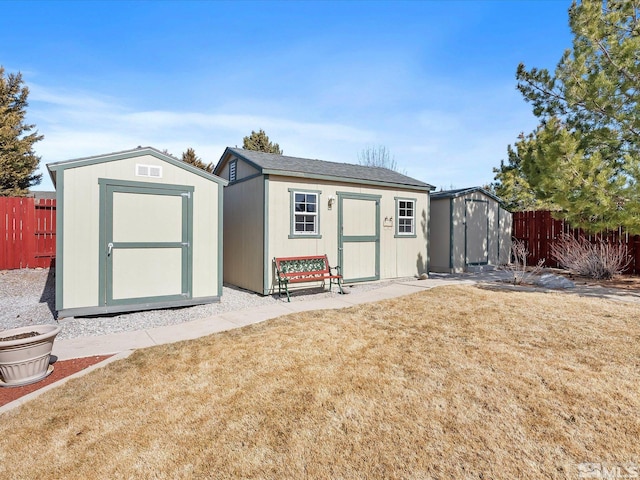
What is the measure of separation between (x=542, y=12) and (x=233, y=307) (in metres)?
10.0

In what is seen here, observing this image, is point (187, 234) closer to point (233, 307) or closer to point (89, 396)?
point (233, 307)

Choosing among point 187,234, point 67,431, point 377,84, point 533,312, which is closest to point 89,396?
point 67,431

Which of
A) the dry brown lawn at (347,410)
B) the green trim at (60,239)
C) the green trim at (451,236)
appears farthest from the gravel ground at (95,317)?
the green trim at (451,236)

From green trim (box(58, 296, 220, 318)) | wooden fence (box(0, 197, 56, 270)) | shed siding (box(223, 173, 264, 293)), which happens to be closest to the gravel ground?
green trim (box(58, 296, 220, 318))

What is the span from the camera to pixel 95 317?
19.3 ft

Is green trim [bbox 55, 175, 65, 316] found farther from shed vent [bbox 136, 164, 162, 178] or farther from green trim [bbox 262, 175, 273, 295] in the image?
green trim [bbox 262, 175, 273, 295]

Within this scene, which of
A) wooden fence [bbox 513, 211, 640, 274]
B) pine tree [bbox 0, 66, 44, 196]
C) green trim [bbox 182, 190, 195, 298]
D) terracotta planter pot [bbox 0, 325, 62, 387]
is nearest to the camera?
terracotta planter pot [bbox 0, 325, 62, 387]

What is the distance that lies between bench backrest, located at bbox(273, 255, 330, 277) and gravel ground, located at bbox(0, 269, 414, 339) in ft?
1.68

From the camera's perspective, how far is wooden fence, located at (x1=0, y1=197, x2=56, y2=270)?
10398 millimetres

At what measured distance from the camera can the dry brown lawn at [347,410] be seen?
2.21 m

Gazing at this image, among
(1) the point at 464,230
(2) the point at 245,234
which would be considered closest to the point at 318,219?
(2) the point at 245,234

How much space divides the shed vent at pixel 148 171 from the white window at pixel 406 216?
633cm

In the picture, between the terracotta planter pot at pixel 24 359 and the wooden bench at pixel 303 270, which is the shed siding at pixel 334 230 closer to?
the wooden bench at pixel 303 270

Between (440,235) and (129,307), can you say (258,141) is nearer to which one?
(440,235)
